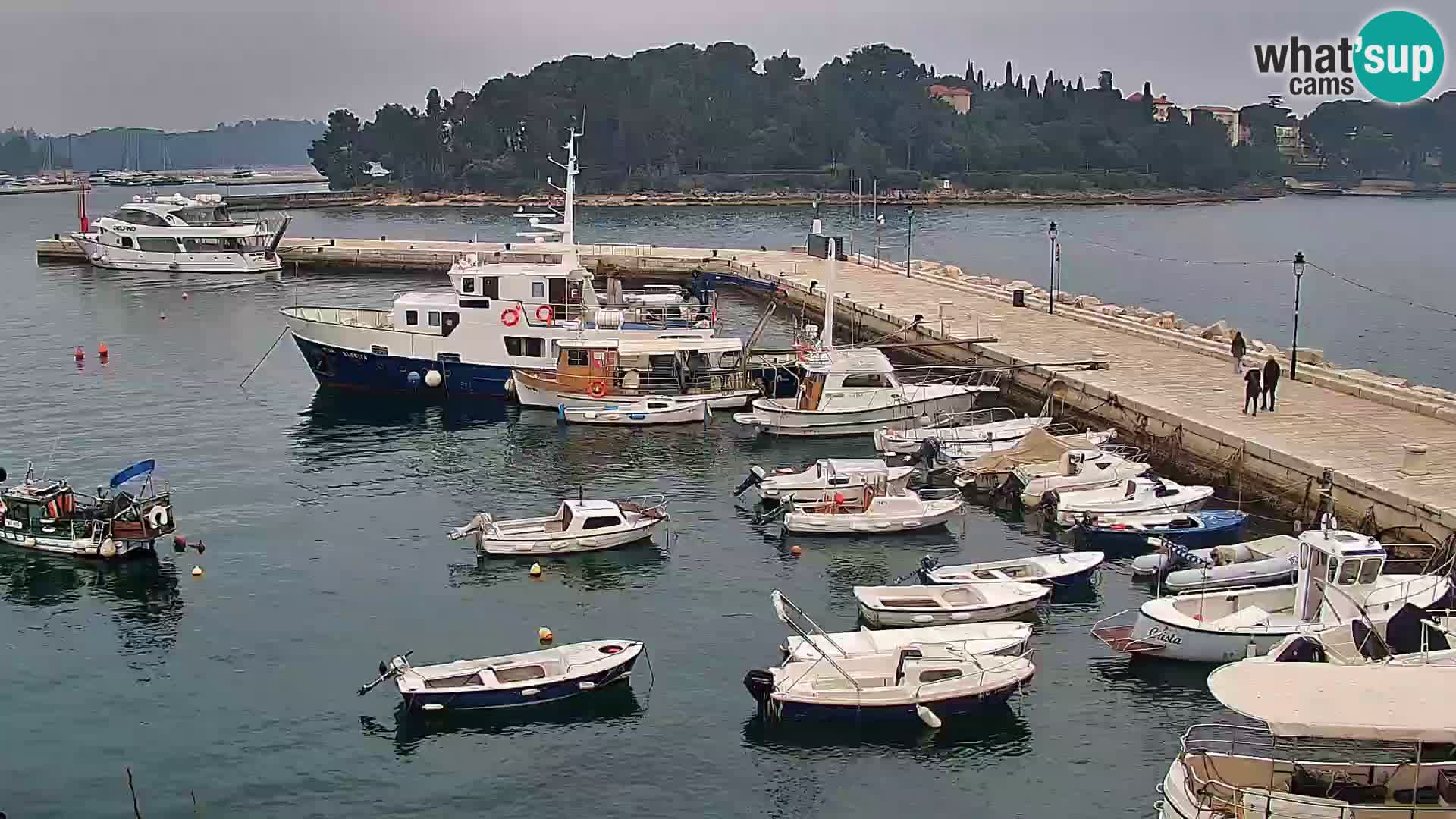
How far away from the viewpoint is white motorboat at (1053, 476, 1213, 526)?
29906mm

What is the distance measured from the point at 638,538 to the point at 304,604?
6.80m

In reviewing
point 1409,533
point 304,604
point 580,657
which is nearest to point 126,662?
point 304,604

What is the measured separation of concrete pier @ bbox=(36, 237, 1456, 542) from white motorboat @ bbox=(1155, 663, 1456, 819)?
11284 millimetres

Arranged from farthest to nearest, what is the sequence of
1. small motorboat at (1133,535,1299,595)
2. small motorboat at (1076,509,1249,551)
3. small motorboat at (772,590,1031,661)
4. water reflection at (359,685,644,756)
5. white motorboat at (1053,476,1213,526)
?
white motorboat at (1053,476,1213,526), small motorboat at (1076,509,1249,551), small motorboat at (1133,535,1299,595), small motorboat at (772,590,1031,661), water reflection at (359,685,644,756)

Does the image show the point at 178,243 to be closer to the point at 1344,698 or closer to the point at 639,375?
the point at 639,375

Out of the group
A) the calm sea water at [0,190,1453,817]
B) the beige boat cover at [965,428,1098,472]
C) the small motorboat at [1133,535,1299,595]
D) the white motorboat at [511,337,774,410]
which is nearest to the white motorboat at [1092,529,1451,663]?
the calm sea water at [0,190,1453,817]

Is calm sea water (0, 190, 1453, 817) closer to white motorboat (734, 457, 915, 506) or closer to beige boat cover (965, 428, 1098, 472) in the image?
white motorboat (734, 457, 915, 506)

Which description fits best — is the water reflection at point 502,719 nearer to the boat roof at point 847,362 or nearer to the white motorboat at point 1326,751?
the white motorboat at point 1326,751

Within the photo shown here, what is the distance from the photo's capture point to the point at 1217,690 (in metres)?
16.2

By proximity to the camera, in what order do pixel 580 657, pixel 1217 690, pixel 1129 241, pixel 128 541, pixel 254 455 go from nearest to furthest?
pixel 1217 690
pixel 580 657
pixel 128 541
pixel 254 455
pixel 1129 241

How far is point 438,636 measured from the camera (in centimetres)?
2497

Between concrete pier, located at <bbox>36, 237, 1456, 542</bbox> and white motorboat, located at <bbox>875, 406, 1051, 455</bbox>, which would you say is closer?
concrete pier, located at <bbox>36, 237, 1456, 542</bbox>

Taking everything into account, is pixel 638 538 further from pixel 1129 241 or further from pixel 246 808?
pixel 1129 241

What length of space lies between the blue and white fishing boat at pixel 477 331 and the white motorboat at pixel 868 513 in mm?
13995
